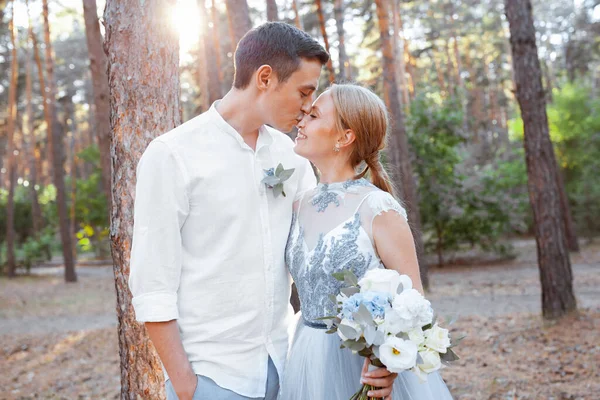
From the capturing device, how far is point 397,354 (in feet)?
7.31

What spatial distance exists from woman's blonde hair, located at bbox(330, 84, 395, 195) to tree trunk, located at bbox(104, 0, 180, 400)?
3.60ft

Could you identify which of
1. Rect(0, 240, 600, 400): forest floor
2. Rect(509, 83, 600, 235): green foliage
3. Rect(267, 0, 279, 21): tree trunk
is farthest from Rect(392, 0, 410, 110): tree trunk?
Rect(267, 0, 279, 21): tree trunk

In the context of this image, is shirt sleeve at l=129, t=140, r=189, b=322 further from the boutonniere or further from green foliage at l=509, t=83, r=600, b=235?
green foliage at l=509, t=83, r=600, b=235

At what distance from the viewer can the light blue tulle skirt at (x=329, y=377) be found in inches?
106

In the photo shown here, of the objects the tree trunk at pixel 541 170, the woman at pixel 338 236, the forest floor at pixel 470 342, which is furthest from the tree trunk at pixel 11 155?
the woman at pixel 338 236

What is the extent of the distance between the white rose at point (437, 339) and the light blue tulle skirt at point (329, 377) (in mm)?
461

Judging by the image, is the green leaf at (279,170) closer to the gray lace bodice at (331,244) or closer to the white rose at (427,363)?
the gray lace bodice at (331,244)

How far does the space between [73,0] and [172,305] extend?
18994mm

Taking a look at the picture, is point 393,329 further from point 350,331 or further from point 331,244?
point 331,244

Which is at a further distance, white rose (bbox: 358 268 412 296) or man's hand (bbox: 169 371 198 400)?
white rose (bbox: 358 268 412 296)

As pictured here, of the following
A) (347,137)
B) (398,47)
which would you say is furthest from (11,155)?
(347,137)

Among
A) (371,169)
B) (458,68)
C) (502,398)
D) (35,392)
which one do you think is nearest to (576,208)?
(458,68)

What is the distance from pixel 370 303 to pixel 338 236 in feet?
1.83

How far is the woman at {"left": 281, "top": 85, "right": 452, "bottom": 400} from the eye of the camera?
2680 mm
